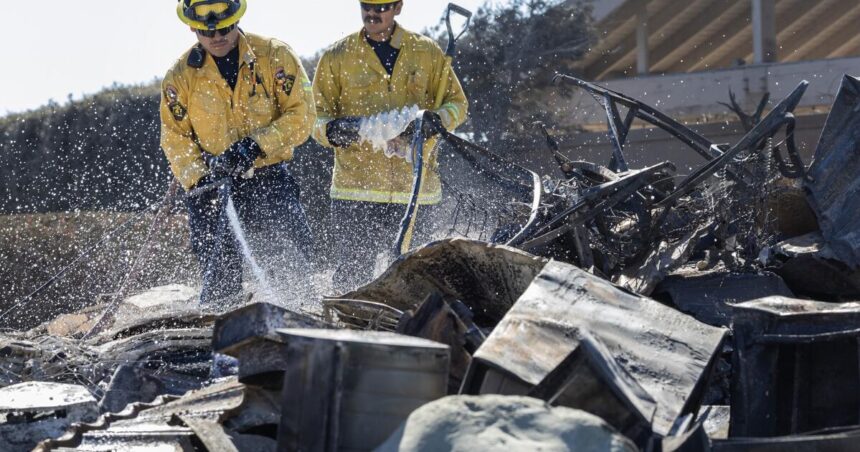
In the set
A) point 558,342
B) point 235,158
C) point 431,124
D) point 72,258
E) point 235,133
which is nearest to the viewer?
point 558,342

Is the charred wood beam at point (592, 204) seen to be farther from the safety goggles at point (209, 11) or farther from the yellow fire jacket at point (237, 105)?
the safety goggles at point (209, 11)

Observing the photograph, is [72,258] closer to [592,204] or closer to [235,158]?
[235,158]

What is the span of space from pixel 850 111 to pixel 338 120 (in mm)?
2632

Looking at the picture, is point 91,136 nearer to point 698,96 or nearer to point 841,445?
point 698,96

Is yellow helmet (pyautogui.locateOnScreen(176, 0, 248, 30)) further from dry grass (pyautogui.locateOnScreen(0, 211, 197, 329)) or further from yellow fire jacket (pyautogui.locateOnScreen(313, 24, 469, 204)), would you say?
dry grass (pyautogui.locateOnScreen(0, 211, 197, 329))

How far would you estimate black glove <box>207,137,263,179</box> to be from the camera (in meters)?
6.20

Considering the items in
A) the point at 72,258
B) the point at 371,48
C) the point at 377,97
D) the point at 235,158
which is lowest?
the point at 72,258

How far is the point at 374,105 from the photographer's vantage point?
21.9ft

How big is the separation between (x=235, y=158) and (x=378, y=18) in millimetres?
1110

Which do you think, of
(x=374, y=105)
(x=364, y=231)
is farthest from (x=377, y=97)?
(x=364, y=231)

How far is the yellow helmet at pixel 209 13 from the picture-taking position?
6090 millimetres

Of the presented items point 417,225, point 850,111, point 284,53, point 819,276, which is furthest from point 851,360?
point 284,53

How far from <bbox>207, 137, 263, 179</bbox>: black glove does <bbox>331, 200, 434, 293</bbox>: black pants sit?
0.67 meters

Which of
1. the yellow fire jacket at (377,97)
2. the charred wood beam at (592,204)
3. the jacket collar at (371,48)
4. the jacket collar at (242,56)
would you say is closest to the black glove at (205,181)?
the jacket collar at (242,56)
